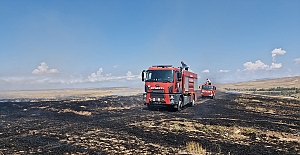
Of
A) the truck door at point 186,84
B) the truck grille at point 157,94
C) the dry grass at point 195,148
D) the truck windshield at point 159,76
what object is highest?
the truck windshield at point 159,76

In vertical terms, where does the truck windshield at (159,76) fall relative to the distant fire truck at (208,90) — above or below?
above

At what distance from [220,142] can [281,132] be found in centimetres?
452

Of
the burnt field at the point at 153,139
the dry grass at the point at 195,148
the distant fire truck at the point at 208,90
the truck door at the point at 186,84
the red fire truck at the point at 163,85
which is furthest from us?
the distant fire truck at the point at 208,90

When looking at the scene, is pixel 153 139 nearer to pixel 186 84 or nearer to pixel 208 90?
pixel 186 84

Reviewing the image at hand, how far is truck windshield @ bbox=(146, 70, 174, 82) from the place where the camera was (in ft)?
66.5

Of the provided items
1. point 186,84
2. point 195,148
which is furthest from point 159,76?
point 195,148

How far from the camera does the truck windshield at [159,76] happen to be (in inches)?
798

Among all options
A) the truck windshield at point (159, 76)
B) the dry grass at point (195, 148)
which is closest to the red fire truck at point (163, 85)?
the truck windshield at point (159, 76)

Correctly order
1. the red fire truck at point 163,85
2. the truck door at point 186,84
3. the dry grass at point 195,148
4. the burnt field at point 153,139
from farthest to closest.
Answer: the truck door at point 186,84 < the red fire truck at point 163,85 < the burnt field at point 153,139 < the dry grass at point 195,148

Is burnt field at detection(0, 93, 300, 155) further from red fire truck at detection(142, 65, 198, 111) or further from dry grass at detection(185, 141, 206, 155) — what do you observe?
red fire truck at detection(142, 65, 198, 111)

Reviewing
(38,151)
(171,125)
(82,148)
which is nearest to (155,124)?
(171,125)

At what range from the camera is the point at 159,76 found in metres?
20.4

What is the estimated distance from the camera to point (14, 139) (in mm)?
10953

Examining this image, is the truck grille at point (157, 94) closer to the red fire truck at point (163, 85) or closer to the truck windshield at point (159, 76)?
the red fire truck at point (163, 85)
